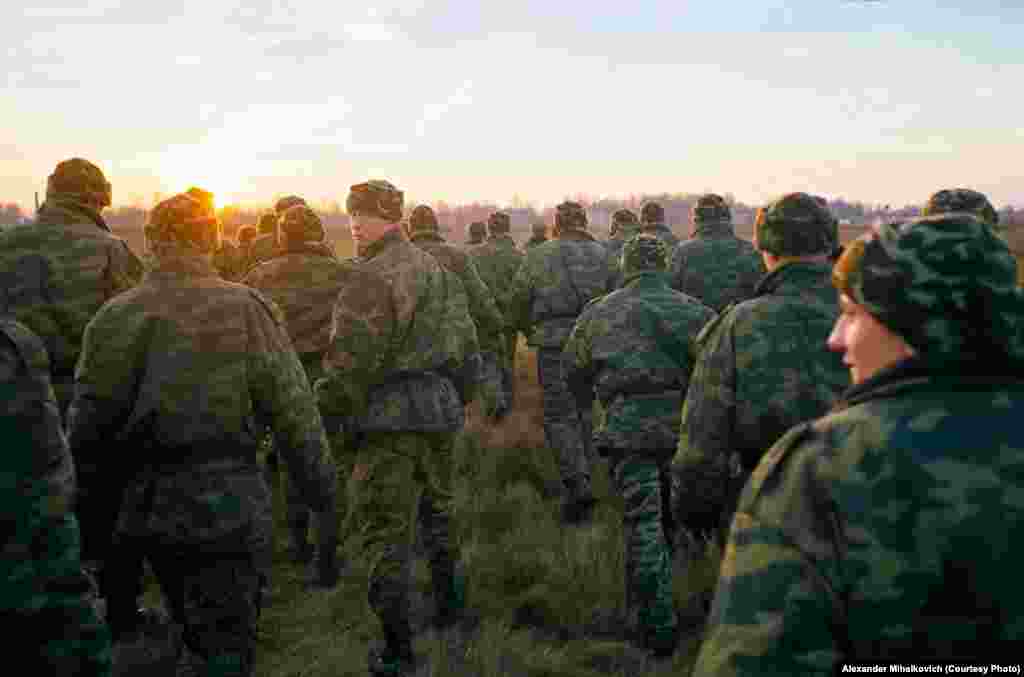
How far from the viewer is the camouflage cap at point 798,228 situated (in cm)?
321

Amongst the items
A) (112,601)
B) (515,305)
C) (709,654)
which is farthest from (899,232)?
(515,305)

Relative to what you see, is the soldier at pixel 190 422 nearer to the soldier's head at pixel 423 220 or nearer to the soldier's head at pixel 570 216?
the soldier's head at pixel 423 220

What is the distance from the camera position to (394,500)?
439 centimetres

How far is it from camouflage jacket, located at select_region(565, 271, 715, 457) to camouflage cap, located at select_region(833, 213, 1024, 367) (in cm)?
320

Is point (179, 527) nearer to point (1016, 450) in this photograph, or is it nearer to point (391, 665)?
point (391, 665)

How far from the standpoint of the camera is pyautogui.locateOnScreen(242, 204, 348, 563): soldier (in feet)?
19.0

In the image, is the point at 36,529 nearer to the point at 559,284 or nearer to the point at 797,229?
the point at 797,229

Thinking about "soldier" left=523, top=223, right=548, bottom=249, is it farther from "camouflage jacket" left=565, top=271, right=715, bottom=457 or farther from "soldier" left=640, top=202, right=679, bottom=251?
"camouflage jacket" left=565, top=271, right=715, bottom=457

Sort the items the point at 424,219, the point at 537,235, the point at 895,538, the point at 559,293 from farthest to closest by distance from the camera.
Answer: the point at 537,235 → the point at 559,293 → the point at 424,219 → the point at 895,538

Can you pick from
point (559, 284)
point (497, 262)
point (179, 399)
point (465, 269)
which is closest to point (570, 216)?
point (559, 284)

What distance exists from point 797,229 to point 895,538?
2108mm

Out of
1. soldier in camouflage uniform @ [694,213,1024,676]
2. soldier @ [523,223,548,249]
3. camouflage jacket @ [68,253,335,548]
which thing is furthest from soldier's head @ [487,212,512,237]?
soldier in camouflage uniform @ [694,213,1024,676]

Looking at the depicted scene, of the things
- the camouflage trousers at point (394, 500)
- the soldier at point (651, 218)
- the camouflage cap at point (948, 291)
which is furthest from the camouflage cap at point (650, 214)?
the camouflage cap at point (948, 291)

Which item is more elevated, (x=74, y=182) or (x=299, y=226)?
(x=74, y=182)
